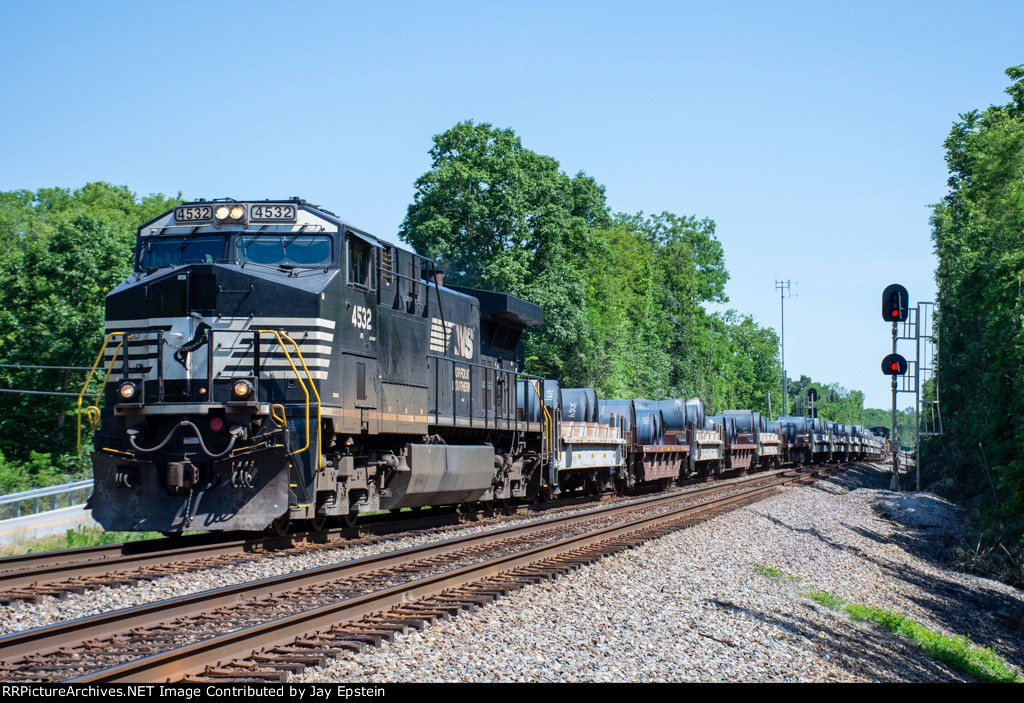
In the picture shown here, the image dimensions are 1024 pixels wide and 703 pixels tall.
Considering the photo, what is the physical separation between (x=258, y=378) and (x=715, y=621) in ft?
18.6

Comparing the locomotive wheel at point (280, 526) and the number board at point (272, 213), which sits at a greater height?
the number board at point (272, 213)

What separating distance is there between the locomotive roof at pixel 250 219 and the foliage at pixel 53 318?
73.7 feet

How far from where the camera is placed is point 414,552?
10836 millimetres

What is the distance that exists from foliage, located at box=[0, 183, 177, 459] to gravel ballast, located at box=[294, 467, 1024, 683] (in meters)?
24.8

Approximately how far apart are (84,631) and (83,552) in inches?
194

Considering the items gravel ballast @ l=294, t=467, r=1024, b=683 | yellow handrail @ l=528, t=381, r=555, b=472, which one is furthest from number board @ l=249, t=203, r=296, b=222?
yellow handrail @ l=528, t=381, r=555, b=472

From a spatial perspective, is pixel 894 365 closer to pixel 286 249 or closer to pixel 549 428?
pixel 549 428

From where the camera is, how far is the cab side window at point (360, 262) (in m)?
11.8

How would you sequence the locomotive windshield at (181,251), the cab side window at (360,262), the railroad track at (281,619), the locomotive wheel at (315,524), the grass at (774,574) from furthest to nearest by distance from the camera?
the locomotive wheel at (315,524), the grass at (774,574), the cab side window at (360,262), the locomotive windshield at (181,251), the railroad track at (281,619)

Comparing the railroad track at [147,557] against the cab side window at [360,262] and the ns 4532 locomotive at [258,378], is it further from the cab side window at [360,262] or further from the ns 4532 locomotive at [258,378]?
the cab side window at [360,262]

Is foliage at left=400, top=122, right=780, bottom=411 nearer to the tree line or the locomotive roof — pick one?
the tree line

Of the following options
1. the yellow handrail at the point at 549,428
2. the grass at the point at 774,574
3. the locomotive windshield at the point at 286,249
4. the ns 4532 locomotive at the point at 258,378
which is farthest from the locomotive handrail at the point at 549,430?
the locomotive windshield at the point at 286,249

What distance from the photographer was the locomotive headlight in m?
10.5

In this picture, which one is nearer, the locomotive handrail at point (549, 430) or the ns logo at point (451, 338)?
the ns logo at point (451, 338)
